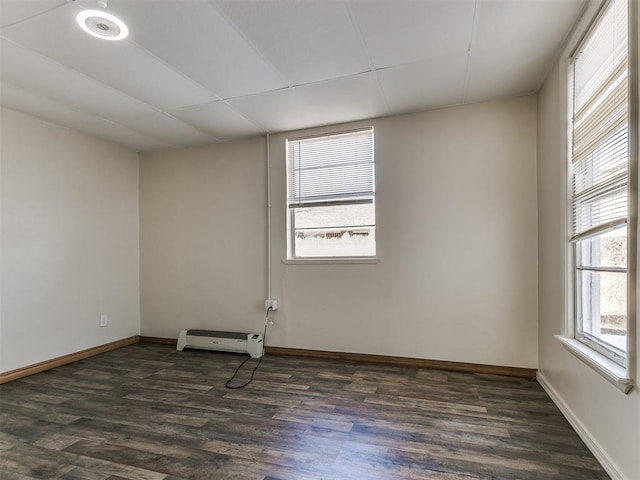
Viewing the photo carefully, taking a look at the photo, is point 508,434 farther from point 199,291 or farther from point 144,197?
point 144,197

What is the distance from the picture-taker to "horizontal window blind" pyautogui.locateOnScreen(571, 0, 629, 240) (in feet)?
5.19

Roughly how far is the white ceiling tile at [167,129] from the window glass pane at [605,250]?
136 inches

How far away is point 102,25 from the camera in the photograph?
1908 millimetres

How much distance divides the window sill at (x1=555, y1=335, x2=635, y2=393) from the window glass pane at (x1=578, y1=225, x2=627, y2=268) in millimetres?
471

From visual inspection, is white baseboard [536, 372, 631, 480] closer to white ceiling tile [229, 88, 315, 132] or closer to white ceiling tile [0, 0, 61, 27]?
white ceiling tile [229, 88, 315, 132]

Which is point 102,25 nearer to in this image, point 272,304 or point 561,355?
point 272,304

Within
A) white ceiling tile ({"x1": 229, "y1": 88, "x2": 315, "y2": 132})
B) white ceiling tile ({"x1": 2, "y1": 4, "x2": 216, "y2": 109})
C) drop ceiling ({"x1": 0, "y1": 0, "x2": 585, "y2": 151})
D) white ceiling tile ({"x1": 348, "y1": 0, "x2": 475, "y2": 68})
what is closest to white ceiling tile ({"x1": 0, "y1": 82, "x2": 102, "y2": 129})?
drop ceiling ({"x1": 0, "y1": 0, "x2": 585, "y2": 151})

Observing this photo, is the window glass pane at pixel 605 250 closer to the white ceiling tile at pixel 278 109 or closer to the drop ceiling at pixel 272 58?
the drop ceiling at pixel 272 58

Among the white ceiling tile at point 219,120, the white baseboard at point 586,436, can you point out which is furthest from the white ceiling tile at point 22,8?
the white baseboard at point 586,436

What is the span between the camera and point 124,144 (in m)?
4.02

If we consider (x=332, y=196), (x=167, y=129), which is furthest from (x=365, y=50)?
(x=167, y=129)

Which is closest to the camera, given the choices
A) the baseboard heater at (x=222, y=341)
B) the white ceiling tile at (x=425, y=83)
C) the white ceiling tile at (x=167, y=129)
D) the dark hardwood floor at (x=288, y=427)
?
the dark hardwood floor at (x=288, y=427)

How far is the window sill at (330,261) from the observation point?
331cm

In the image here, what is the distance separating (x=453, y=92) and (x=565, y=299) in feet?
5.85
